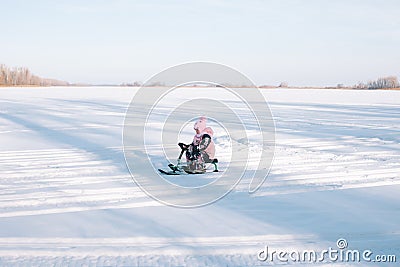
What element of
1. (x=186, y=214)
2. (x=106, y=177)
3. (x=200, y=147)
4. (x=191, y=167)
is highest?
(x=200, y=147)

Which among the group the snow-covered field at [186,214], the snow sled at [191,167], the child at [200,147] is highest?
the child at [200,147]

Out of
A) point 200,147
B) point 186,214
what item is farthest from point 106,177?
point 186,214

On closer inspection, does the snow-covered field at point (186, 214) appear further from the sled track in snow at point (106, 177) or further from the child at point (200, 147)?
the child at point (200, 147)

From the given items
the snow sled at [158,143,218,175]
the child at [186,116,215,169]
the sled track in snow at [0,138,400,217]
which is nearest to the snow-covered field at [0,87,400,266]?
the sled track in snow at [0,138,400,217]

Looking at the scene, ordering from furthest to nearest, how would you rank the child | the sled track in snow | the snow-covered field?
the child < the sled track in snow < the snow-covered field

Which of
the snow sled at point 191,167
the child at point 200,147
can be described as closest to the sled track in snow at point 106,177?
the snow sled at point 191,167

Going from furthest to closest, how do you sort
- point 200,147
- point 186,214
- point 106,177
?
point 200,147, point 106,177, point 186,214

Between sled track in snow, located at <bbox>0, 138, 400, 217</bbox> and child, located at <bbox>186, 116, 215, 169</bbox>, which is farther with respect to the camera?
child, located at <bbox>186, 116, 215, 169</bbox>

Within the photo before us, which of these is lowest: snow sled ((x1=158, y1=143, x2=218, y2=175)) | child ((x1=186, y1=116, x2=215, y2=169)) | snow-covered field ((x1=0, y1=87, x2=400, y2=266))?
snow-covered field ((x1=0, y1=87, x2=400, y2=266))

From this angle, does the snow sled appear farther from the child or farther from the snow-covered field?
the snow-covered field

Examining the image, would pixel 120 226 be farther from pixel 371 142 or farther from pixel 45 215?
pixel 371 142

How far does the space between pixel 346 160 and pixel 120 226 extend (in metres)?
5.25

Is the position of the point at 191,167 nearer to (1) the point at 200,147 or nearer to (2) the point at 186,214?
(1) the point at 200,147

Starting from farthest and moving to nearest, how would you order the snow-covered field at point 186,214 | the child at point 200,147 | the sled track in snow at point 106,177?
the child at point 200,147 → the sled track in snow at point 106,177 → the snow-covered field at point 186,214
